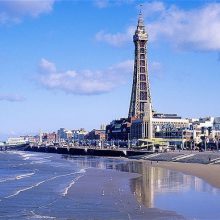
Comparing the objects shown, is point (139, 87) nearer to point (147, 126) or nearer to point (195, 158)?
point (147, 126)

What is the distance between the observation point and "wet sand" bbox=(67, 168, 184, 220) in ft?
84.5

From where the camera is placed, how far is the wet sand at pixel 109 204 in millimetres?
25766

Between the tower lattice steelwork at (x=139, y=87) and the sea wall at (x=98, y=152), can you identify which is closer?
the sea wall at (x=98, y=152)

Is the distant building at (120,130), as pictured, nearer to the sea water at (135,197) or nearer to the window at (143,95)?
the window at (143,95)

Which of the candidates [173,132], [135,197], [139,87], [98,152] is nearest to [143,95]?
[139,87]

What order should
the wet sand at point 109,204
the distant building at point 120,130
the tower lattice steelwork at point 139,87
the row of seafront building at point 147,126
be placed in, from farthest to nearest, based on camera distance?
the tower lattice steelwork at point 139,87, the distant building at point 120,130, the row of seafront building at point 147,126, the wet sand at point 109,204

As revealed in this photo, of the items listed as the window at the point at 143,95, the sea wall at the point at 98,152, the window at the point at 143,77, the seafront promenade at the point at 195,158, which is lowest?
the seafront promenade at the point at 195,158

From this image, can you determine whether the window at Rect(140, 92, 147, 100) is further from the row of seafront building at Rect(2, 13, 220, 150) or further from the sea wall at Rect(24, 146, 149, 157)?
the sea wall at Rect(24, 146, 149, 157)

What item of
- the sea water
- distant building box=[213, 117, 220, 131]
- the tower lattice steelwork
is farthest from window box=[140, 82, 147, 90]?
the sea water

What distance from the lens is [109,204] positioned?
98.4 ft

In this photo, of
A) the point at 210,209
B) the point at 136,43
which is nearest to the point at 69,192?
the point at 210,209

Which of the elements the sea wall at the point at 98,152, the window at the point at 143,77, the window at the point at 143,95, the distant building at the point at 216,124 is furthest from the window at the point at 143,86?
the sea wall at the point at 98,152

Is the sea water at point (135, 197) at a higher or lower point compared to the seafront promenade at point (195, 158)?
lower

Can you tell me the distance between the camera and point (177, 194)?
113ft
